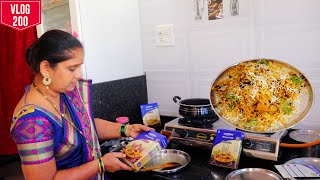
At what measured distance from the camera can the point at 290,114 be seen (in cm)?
111

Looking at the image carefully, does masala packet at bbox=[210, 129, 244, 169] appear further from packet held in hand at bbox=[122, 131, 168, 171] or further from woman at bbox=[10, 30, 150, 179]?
woman at bbox=[10, 30, 150, 179]

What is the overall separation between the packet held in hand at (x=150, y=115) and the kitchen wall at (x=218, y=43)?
0.14 metres

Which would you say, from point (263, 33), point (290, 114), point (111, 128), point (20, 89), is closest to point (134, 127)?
point (111, 128)

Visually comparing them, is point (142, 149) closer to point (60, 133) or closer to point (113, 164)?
point (113, 164)

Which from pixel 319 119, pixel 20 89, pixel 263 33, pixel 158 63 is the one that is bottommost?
pixel 319 119

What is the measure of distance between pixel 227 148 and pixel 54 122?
67 cm

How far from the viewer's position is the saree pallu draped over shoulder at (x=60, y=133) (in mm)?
833

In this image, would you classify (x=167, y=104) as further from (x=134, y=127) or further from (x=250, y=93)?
(x=250, y=93)

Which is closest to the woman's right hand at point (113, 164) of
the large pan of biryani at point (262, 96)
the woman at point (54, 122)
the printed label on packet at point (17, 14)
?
→ the woman at point (54, 122)

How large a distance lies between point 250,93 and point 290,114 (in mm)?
185

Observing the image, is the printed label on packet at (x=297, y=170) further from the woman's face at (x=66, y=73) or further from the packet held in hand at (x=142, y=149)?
the woman's face at (x=66, y=73)

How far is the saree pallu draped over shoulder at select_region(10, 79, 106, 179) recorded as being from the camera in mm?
833

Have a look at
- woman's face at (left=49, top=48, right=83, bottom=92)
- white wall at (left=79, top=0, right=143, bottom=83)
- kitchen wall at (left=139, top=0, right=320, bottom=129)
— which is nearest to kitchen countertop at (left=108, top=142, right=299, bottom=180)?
kitchen wall at (left=139, top=0, right=320, bottom=129)

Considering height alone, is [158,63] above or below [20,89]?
above
